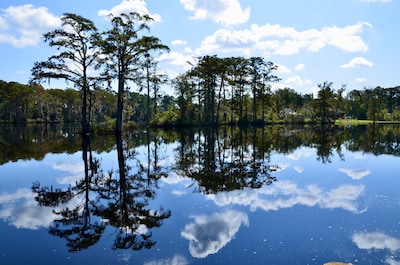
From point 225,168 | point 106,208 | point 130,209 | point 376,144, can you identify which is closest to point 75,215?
point 106,208

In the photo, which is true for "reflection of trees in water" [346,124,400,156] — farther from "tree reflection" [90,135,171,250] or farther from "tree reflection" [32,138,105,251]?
"tree reflection" [32,138,105,251]

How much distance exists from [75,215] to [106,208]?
2.63ft

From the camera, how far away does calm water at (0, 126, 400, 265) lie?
19.6ft

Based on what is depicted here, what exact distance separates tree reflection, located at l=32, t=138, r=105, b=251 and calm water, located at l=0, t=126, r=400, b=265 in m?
0.03

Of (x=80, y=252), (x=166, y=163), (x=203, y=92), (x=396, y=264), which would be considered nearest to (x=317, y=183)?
(x=396, y=264)

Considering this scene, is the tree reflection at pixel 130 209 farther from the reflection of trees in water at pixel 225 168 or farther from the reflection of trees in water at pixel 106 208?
the reflection of trees in water at pixel 225 168

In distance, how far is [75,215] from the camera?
26.8 feet

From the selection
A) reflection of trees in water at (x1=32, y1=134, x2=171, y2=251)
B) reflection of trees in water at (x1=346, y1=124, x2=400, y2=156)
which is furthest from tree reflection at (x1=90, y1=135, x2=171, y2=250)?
reflection of trees in water at (x1=346, y1=124, x2=400, y2=156)

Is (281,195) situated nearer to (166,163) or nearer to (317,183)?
(317,183)

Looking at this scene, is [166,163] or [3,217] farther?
[166,163]

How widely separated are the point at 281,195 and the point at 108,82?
89.7 feet

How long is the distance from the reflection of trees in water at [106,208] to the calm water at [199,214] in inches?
1.1

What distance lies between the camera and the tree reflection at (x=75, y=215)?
6676 millimetres

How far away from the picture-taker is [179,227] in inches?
289
